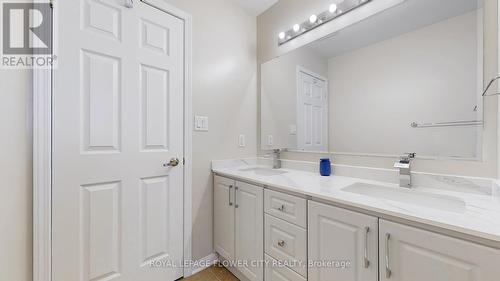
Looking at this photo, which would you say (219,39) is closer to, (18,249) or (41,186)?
(41,186)

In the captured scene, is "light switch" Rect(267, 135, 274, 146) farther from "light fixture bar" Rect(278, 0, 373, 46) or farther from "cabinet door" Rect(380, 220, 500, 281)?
"cabinet door" Rect(380, 220, 500, 281)

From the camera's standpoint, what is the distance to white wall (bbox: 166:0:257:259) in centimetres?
176

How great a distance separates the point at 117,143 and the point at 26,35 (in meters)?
0.71

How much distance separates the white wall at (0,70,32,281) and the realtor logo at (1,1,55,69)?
0.25ft

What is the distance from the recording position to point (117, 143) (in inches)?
52.9

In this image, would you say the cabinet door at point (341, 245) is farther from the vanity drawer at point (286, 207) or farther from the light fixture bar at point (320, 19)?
the light fixture bar at point (320, 19)

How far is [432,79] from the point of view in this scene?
3.85 feet

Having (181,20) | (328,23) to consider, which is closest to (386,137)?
(328,23)

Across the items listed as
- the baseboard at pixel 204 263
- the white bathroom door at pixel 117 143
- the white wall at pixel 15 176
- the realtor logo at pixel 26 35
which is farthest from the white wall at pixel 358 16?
the white wall at pixel 15 176

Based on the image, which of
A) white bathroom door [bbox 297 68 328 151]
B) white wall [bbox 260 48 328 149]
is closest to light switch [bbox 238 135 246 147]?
white wall [bbox 260 48 328 149]

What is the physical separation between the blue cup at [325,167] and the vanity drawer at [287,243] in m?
Result: 0.54

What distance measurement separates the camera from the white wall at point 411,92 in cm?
108

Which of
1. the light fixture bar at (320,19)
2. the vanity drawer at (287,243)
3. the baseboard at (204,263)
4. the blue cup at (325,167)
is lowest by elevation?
the baseboard at (204,263)

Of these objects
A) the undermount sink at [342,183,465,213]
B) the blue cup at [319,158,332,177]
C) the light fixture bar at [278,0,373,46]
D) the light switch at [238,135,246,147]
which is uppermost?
the light fixture bar at [278,0,373,46]
